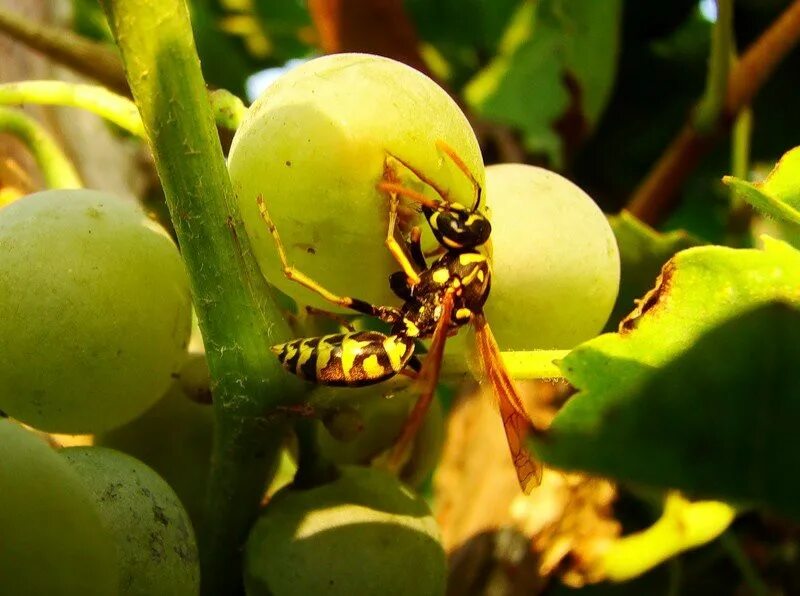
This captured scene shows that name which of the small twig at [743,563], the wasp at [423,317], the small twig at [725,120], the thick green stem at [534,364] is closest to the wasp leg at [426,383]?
the wasp at [423,317]

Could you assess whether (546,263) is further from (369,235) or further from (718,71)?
(718,71)

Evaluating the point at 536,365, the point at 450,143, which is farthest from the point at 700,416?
the point at 450,143

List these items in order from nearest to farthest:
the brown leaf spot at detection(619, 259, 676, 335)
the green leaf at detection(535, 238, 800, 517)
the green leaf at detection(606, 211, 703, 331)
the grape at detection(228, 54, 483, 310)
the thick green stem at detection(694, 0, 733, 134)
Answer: the green leaf at detection(535, 238, 800, 517) < the brown leaf spot at detection(619, 259, 676, 335) < the grape at detection(228, 54, 483, 310) < the green leaf at detection(606, 211, 703, 331) < the thick green stem at detection(694, 0, 733, 134)

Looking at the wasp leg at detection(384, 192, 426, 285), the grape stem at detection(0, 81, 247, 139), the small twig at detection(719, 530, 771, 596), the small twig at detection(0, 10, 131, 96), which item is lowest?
the small twig at detection(719, 530, 771, 596)

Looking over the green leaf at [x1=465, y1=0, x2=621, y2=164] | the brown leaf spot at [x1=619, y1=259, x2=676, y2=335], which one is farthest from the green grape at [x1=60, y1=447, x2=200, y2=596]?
the green leaf at [x1=465, y1=0, x2=621, y2=164]

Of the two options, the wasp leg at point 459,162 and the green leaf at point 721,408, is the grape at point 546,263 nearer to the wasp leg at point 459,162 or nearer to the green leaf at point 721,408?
the wasp leg at point 459,162

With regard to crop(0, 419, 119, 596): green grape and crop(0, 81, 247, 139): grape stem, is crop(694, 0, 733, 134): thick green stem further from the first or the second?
crop(0, 419, 119, 596): green grape
